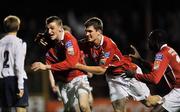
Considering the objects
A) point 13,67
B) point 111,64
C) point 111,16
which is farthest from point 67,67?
point 111,16

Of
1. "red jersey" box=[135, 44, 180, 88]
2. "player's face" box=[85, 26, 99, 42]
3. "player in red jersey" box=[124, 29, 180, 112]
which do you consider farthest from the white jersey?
"red jersey" box=[135, 44, 180, 88]

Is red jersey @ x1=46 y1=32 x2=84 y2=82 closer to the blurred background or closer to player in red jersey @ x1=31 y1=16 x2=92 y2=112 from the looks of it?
player in red jersey @ x1=31 y1=16 x2=92 y2=112

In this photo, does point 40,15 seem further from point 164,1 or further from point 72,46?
point 72,46

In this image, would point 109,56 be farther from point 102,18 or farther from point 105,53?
point 102,18

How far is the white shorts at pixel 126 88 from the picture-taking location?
1294 centimetres

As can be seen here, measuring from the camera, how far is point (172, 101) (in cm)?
1221

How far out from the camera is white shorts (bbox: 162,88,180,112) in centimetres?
1220

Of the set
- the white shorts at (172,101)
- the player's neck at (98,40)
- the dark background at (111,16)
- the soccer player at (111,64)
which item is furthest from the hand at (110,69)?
the dark background at (111,16)

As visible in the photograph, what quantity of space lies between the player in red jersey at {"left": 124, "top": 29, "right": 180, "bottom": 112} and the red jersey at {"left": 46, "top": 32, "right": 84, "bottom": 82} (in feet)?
3.30

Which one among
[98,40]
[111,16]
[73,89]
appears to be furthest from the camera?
[111,16]

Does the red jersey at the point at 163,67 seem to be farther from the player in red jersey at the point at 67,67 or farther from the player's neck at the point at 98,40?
the player in red jersey at the point at 67,67

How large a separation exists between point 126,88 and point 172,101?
1.11 metres

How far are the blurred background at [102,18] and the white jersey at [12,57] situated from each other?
5.98m

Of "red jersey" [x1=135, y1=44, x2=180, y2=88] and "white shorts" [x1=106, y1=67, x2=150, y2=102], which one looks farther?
"white shorts" [x1=106, y1=67, x2=150, y2=102]
